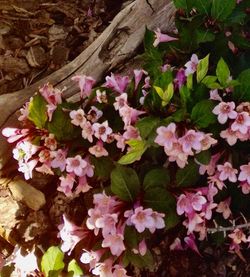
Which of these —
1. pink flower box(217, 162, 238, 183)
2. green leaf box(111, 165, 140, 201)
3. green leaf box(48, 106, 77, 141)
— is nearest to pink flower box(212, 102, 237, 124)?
pink flower box(217, 162, 238, 183)

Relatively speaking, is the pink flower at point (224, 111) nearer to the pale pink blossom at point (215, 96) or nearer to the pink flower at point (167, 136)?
the pale pink blossom at point (215, 96)

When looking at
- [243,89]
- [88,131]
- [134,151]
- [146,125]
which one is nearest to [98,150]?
[88,131]

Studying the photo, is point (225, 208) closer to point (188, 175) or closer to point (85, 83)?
point (188, 175)

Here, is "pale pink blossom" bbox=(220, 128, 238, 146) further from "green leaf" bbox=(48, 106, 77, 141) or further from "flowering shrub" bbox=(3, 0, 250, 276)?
"green leaf" bbox=(48, 106, 77, 141)

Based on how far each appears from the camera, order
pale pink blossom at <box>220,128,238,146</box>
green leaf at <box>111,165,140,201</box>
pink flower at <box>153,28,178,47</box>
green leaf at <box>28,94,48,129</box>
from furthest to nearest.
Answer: pink flower at <box>153,28,178,47</box>
green leaf at <box>28,94,48,129</box>
green leaf at <box>111,165,140,201</box>
pale pink blossom at <box>220,128,238,146</box>

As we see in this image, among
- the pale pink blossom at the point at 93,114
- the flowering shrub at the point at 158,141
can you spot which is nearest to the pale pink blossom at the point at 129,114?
the flowering shrub at the point at 158,141

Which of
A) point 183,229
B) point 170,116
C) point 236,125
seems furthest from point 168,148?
point 183,229

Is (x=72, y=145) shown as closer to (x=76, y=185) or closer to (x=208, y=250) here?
(x=76, y=185)
